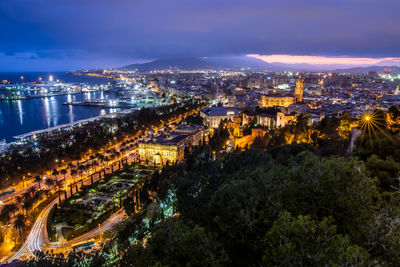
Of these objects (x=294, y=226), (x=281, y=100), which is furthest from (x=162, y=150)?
(x=281, y=100)

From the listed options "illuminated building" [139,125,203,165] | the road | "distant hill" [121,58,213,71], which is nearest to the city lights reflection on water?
"illuminated building" [139,125,203,165]

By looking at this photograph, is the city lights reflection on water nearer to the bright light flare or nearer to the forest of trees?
the forest of trees

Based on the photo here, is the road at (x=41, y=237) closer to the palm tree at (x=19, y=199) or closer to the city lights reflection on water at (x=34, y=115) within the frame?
the palm tree at (x=19, y=199)

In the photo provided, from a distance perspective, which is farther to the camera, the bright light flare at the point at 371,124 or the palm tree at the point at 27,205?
the palm tree at the point at 27,205

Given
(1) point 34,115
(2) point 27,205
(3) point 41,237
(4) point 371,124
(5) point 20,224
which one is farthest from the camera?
(1) point 34,115

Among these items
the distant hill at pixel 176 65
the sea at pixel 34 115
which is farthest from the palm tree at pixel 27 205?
the distant hill at pixel 176 65

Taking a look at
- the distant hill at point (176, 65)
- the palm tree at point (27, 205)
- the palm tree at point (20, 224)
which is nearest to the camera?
the palm tree at point (20, 224)

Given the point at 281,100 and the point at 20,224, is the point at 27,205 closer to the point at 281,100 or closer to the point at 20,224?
the point at 20,224

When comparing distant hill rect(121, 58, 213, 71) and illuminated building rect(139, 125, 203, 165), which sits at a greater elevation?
distant hill rect(121, 58, 213, 71)

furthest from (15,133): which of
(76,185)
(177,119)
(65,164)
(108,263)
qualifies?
(108,263)

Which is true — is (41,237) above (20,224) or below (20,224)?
below

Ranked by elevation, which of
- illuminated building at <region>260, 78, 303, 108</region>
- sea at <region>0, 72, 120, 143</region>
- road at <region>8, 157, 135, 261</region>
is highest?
illuminated building at <region>260, 78, 303, 108</region>

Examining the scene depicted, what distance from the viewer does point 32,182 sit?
13.4 metres

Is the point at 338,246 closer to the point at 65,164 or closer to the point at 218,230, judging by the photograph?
the point at 218,230
